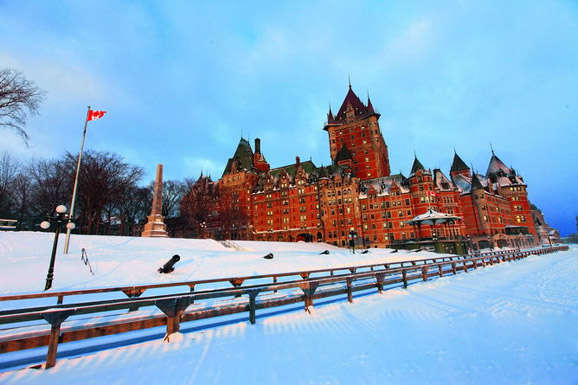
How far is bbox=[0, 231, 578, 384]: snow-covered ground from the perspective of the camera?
3839 mm

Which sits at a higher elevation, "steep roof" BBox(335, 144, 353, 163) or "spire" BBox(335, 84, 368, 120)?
"spire" BBox(335, 84, 368, 120)

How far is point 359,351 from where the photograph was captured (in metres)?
4.84

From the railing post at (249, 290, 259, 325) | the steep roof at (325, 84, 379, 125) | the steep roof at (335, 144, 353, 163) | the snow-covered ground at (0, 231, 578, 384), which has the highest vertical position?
the steep roof at (325, 84, 379, 125)

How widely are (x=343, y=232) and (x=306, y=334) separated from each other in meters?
59.5

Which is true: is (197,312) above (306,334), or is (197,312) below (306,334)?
above

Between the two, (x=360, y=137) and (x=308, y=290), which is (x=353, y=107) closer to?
(x=360, y=137)

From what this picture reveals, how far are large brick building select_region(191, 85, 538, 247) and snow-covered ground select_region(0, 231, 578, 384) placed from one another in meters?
49.2

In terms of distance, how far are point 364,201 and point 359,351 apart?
209 ft

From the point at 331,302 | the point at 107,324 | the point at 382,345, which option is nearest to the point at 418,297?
the point at 331,302

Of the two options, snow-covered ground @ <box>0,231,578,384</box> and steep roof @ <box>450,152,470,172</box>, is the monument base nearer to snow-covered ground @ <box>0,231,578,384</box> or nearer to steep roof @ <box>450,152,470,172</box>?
snow-covered ground @ <box>0,231,578,384</box>

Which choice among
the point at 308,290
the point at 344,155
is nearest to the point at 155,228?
the point at 308,290

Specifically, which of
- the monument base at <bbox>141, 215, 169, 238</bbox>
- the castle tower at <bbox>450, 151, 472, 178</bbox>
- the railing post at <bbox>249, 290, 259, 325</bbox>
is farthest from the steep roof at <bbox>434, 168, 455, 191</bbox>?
the railing post at <bbox>249, 290, 259, 325</bbox>

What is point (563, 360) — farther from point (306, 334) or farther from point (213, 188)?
point (213, 188)

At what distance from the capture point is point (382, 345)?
509cm
